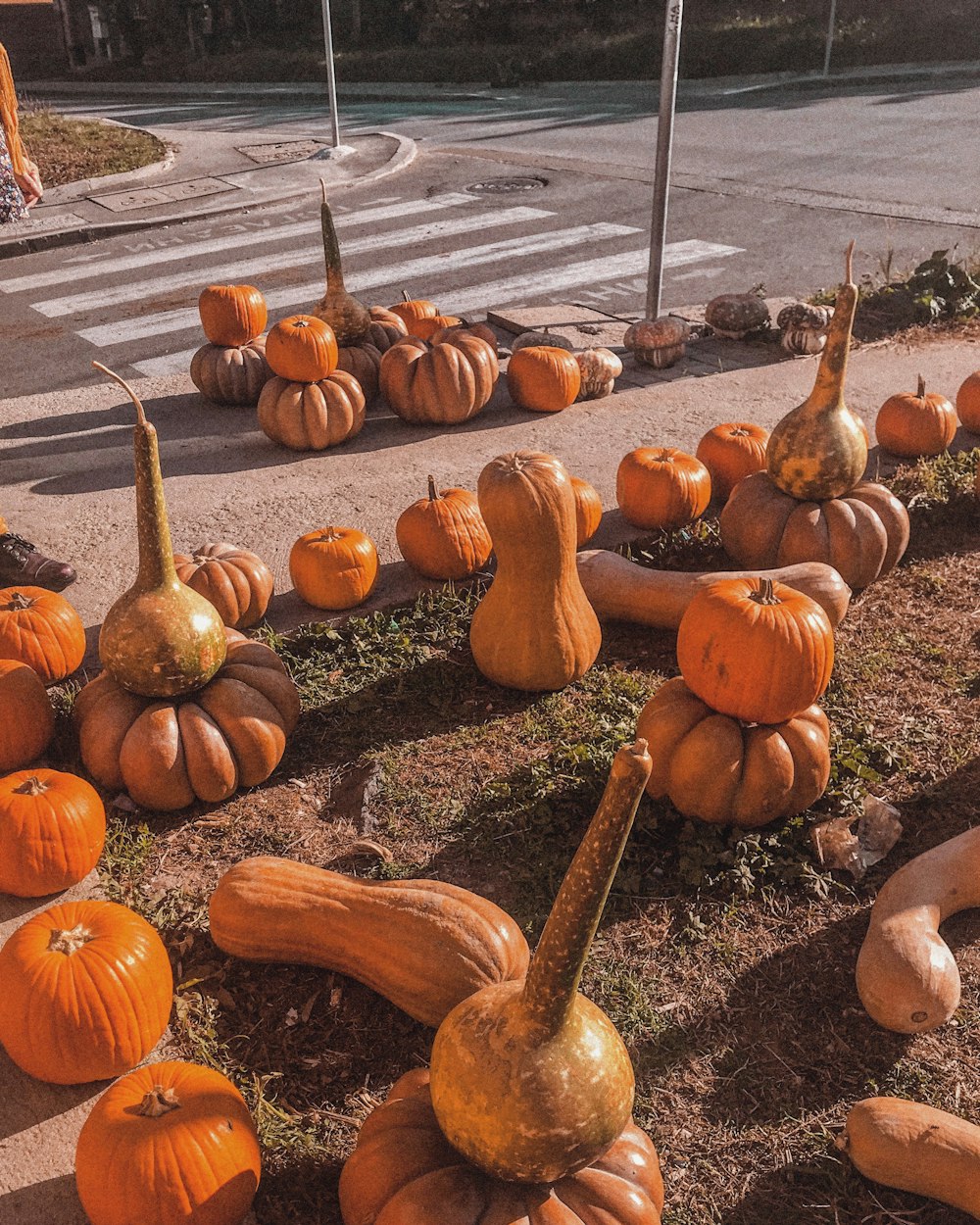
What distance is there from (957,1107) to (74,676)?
3.44 m

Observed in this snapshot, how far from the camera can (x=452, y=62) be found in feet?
94.9

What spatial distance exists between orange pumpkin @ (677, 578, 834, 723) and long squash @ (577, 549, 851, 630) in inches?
32.6

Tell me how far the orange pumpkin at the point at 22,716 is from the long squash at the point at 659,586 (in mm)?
2216

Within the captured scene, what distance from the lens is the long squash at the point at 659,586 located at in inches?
177

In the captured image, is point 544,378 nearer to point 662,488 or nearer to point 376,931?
point 662,488

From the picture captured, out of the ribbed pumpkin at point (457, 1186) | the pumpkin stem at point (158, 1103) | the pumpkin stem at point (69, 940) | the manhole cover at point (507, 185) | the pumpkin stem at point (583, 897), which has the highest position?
the pumpkin stem at point (583, 897)

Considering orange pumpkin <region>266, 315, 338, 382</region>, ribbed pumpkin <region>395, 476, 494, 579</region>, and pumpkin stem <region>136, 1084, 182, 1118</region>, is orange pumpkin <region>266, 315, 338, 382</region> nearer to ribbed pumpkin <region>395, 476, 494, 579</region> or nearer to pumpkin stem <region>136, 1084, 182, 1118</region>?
ribbed pumpkin <region>395, 476, 494, 579</region>

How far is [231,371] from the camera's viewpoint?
7164 millimetres

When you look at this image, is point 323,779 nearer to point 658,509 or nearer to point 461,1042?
point 461,1042

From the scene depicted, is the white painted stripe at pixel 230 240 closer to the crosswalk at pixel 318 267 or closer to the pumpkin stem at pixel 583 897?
the crosswalk at pixel 318 267

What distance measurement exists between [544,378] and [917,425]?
7.16 ft

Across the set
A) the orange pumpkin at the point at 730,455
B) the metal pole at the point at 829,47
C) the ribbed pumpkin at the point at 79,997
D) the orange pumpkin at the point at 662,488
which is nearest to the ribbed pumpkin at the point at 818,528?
the orange pumpkin at the point at 662,488


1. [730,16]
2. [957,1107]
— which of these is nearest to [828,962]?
[957,1107]

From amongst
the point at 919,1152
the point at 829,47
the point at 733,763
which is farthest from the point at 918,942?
the point at 829,47
